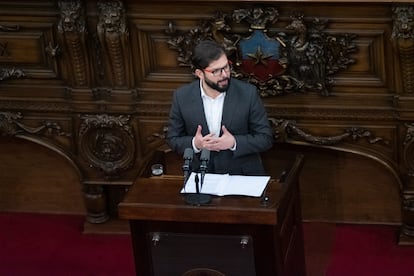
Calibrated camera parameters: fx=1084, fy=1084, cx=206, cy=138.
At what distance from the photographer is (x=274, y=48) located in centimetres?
579

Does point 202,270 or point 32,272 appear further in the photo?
point 32,272

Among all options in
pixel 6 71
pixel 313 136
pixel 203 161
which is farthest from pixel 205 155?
pixel 6 71

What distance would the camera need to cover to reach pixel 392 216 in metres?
6.23

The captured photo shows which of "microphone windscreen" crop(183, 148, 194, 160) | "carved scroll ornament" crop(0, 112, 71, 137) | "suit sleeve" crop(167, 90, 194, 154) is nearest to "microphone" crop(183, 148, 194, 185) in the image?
"microphone windscreen" crop(183, 148, 194, 160)

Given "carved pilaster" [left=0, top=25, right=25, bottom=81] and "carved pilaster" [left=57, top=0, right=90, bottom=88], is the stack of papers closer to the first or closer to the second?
"carved pilaster" [left=57, top=0, right=90, bottom=88]

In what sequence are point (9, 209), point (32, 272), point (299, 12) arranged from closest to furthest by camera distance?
point (299, 12) → point (32, 272) → point (9, 209)

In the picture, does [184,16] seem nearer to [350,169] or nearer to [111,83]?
[111,83]

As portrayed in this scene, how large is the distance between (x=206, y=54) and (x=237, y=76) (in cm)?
94

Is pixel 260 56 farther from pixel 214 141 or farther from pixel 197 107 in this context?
pixel 214 141

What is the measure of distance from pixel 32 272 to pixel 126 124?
0.99 meters

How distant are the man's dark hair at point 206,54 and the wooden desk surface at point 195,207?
22.4 inches

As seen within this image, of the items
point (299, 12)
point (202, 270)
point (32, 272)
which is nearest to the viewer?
point (202, 270)

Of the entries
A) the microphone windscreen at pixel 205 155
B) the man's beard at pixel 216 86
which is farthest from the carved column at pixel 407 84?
the microphone windscreen at pixel 205 155

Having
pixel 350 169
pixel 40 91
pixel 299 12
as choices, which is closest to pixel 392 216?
pixel 350 169
